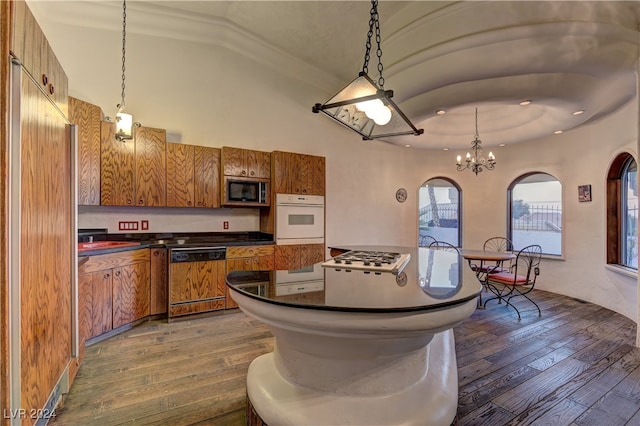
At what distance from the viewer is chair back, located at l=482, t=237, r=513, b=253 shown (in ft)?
17.8

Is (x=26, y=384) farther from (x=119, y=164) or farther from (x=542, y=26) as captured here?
(x=542, y=26)

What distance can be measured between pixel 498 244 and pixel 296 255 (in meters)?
4.11

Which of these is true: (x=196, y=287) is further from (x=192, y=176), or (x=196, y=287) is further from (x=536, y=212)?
(x=536, y=212)

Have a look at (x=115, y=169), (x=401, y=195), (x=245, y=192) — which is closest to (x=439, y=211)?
(x=401, y=195)

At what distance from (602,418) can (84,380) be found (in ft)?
11.2

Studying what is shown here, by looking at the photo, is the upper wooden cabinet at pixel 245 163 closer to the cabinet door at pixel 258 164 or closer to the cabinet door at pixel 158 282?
the cabinet door at pixel 258 164

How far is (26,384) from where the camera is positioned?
4.00 ft

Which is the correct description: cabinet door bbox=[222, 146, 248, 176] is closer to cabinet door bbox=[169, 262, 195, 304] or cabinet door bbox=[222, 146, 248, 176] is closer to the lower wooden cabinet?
cabinet door bbox=[169, 262, 195, 304]

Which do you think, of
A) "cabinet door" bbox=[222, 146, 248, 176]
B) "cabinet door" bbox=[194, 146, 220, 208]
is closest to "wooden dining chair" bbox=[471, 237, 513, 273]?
"cabinet door" bbox=[222, 146, 248, 176]

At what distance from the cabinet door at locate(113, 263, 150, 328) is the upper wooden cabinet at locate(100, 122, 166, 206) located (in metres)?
0.76

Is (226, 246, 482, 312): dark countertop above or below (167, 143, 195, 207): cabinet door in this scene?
below

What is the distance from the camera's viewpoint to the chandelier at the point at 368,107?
170 centimetres

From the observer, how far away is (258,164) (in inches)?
157

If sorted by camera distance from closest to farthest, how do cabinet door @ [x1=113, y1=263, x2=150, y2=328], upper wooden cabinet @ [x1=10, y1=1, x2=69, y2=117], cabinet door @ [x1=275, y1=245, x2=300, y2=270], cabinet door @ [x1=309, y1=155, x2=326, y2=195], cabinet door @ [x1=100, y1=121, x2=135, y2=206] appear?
upper wooden cabinet @ [x1=10, y1=1, x2=69, y2=117] < cabinet door @ [x1=113, y1=263, x2=150, y2=328] < cabinet door @ [x1=100, y1=121, x2=135, y2=206] < cabinet door @ [x1=275, y1=245, x2=300, y2=270] < cabinet door @ [x1=309, y1=155, x2=326, y2=195]
